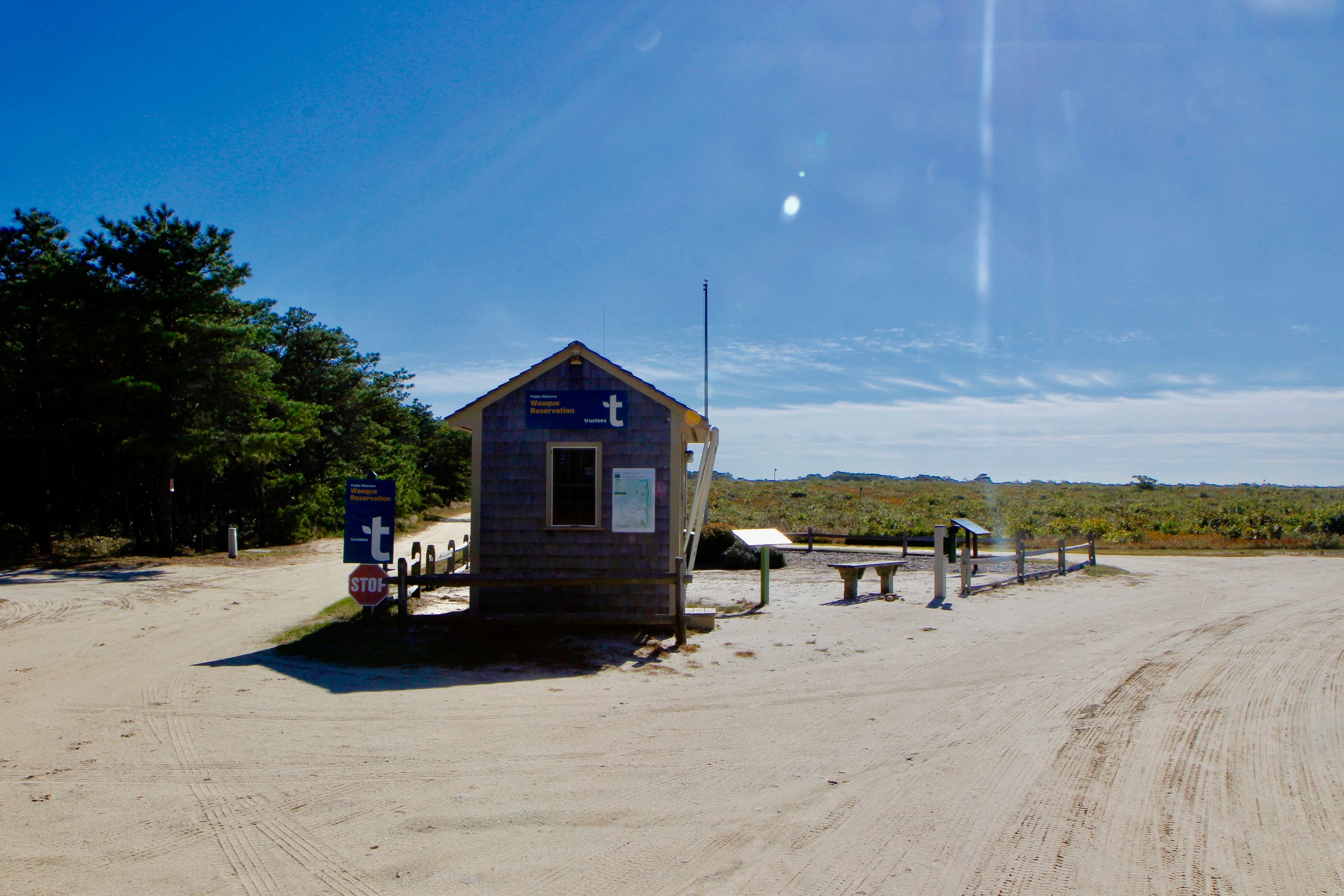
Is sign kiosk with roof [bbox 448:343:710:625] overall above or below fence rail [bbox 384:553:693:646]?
above

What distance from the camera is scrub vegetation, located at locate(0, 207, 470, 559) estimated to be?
1936 centimetres

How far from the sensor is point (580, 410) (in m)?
11.3

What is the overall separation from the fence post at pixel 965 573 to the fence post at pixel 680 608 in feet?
25.0

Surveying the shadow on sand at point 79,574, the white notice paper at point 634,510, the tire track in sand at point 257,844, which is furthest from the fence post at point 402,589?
the shadow on sand at point 79,574

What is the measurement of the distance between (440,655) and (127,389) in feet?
47.1

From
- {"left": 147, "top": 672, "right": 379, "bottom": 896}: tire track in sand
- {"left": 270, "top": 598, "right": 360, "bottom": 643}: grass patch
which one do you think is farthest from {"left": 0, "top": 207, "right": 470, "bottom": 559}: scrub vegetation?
{"left": 147, "top": 672, "right": 379, "bottom": 896}: tire track in sand

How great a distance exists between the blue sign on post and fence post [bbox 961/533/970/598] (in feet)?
35.9

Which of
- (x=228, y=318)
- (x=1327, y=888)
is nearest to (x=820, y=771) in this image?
(x=1327, y=888)

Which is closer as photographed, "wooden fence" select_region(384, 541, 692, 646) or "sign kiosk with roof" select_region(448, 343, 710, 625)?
"wooden fence" select_region(384, 541, 692, 646)

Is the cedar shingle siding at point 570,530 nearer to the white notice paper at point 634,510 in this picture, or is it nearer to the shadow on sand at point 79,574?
the white notice paper at point 634,510

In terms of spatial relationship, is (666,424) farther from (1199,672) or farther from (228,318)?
(228,318)

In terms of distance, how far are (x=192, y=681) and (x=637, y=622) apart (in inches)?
211

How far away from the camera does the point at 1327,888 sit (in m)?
3.97

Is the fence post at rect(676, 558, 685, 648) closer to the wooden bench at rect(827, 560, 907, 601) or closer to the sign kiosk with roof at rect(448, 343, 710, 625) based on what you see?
the sign kiosk with roof at rect(448, 343, 710, 625)
